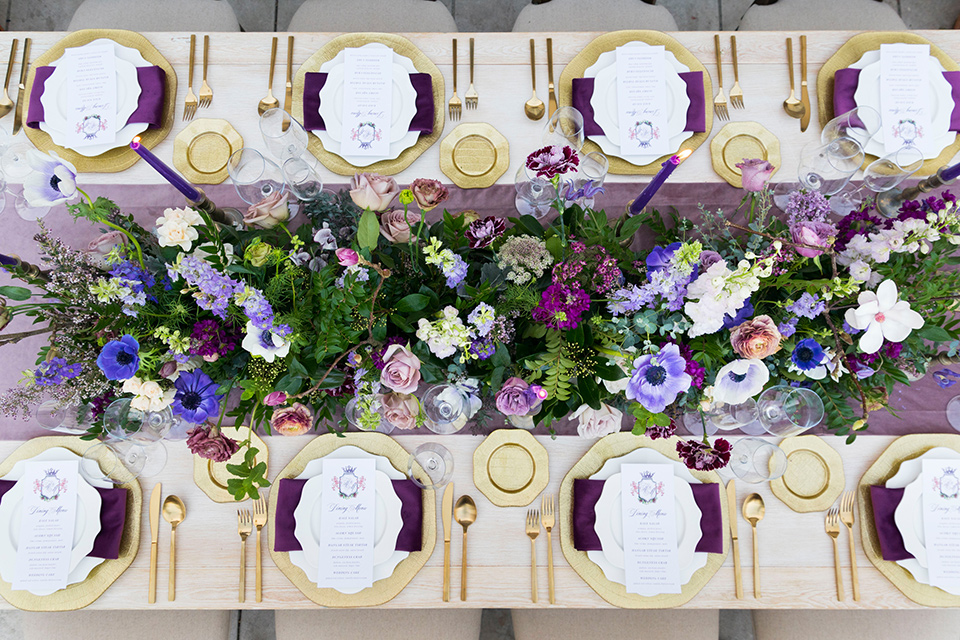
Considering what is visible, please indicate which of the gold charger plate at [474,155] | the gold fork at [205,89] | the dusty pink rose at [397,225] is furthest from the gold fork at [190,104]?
the dusty pink rose at [397,225]

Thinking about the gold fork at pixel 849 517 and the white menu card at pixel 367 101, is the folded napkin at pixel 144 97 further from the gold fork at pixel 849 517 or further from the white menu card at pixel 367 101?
the gold fork at pixel 849 517

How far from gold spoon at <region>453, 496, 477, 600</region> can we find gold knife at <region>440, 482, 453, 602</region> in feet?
0.06

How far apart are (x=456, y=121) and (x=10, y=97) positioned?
128 cm

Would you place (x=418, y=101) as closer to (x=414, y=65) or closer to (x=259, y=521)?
(x=414, y=65)

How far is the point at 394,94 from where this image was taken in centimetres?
156

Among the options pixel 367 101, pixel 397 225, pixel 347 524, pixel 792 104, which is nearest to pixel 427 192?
pixel 397 225

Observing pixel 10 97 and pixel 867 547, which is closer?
pixel 867 547

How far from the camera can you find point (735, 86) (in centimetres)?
155

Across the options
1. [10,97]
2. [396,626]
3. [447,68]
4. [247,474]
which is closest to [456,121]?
[447,68]

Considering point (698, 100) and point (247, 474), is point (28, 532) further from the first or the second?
point (698, 100)

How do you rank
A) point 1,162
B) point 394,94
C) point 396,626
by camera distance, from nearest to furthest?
point 1,162 < point 394,94 < point 396,626

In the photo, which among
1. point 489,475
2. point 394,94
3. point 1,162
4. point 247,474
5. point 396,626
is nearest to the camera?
point 247,474

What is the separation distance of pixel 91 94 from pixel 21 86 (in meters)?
0.21

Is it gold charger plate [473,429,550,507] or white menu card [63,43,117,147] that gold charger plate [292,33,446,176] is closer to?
white menu card [63,43,117,147]
